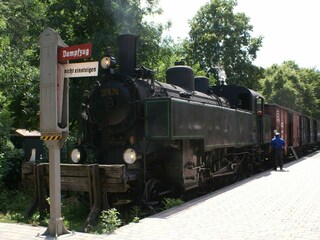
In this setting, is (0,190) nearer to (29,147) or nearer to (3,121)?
(3,121)

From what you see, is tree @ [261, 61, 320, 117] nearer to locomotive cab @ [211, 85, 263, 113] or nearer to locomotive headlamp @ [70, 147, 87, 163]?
locomotive cab @ [211, 85, 263, 113]

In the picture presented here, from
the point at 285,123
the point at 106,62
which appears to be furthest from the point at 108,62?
the point at 285,123

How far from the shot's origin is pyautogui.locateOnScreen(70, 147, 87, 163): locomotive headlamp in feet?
27.2

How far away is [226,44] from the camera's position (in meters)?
35.5

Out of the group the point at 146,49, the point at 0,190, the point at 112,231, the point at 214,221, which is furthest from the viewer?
the point at 146,49

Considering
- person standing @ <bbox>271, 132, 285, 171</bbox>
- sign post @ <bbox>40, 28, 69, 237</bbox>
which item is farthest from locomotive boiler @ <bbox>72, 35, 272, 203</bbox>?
person standing @ <bbox>271, 132, 285, 171</bbox>

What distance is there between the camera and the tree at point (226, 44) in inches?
1366

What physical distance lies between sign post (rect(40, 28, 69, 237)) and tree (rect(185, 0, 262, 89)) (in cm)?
2928

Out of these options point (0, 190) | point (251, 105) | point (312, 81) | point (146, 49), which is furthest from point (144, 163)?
point (312, 81)

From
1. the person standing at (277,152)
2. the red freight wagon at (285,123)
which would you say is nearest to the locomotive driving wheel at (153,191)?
the person standing at (277,152)

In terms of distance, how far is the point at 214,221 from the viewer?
6.24 metres

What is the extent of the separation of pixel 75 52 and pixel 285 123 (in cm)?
1701

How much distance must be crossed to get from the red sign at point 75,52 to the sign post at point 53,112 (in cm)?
9

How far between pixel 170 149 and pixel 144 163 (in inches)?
35.5
